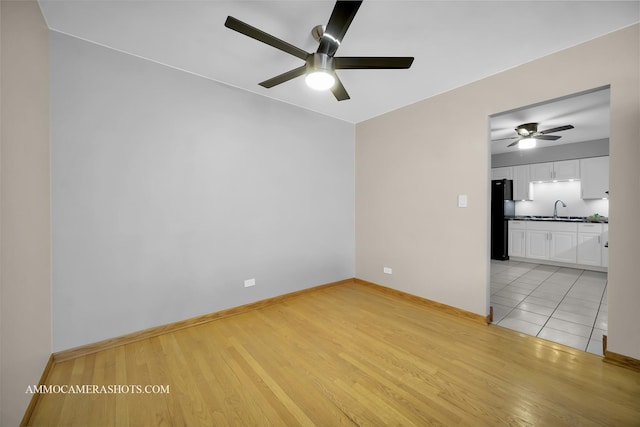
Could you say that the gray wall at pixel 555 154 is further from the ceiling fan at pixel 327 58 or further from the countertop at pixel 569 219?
the ceiling fan at pixel 327 58

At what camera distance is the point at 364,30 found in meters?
1.92

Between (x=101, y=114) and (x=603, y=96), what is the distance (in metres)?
5.38

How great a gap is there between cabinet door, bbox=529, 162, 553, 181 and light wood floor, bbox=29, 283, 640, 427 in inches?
190

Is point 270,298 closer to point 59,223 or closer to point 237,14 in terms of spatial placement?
point 59,223

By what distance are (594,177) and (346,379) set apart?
6.49m

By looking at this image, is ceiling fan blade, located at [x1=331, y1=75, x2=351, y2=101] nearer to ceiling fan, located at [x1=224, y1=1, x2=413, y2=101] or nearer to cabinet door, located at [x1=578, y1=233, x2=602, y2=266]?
ceiling fan, located at [x1=224, y1=1, x2=413, y2=101]

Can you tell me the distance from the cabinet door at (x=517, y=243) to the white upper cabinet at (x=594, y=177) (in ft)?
4.42

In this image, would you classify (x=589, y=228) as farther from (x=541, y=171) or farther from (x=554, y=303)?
(x=554, y=303)

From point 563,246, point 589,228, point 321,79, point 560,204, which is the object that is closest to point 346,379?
point 321,79

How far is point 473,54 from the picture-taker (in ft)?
7.31

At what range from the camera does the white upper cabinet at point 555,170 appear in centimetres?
515

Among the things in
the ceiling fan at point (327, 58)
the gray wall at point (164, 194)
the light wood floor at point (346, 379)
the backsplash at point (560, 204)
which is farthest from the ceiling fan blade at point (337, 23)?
the backsplash at point (560, 204)

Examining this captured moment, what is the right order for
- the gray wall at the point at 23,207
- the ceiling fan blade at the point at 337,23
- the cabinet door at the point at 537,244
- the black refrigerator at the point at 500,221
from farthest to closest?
the black refrigerator at the point at 500,221 < the cabinet door at the point at 537,244 < the ceiling fan blade at the point at 337,23 < the gray wall at the point at 23,207

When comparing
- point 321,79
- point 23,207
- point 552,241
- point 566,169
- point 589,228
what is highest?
point 321,79
